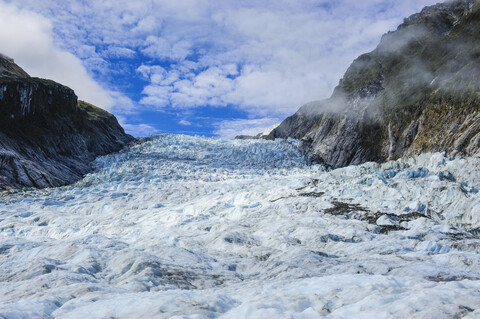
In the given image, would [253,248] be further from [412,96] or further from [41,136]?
[41,136]

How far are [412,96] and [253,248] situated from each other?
43.1m

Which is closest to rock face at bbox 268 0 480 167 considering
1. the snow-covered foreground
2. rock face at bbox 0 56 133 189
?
the snow-covered foreground

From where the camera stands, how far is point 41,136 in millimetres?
52125

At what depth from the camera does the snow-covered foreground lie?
862cm

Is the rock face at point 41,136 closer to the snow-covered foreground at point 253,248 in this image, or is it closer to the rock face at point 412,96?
the snow-covered foreground at point 253,248

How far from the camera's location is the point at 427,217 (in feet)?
66.9

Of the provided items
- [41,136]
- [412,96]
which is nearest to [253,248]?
[412,96]

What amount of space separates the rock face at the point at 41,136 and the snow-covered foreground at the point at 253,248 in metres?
5.97

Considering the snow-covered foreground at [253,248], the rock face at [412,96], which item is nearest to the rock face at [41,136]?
the snow-covered foreground at [253,248]

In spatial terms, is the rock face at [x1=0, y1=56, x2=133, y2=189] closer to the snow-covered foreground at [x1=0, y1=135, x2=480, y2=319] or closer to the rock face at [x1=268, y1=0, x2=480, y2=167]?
the snow-covered foreground at [x1=0, y1=135, x2=480, y2=319]

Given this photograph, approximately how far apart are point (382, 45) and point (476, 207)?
200 ft

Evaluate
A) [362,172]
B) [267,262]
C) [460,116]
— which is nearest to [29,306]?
[267,262]

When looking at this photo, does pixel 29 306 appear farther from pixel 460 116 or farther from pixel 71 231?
pixel 460 116

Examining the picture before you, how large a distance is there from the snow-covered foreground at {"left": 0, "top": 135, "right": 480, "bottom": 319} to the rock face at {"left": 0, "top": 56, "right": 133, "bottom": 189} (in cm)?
597
